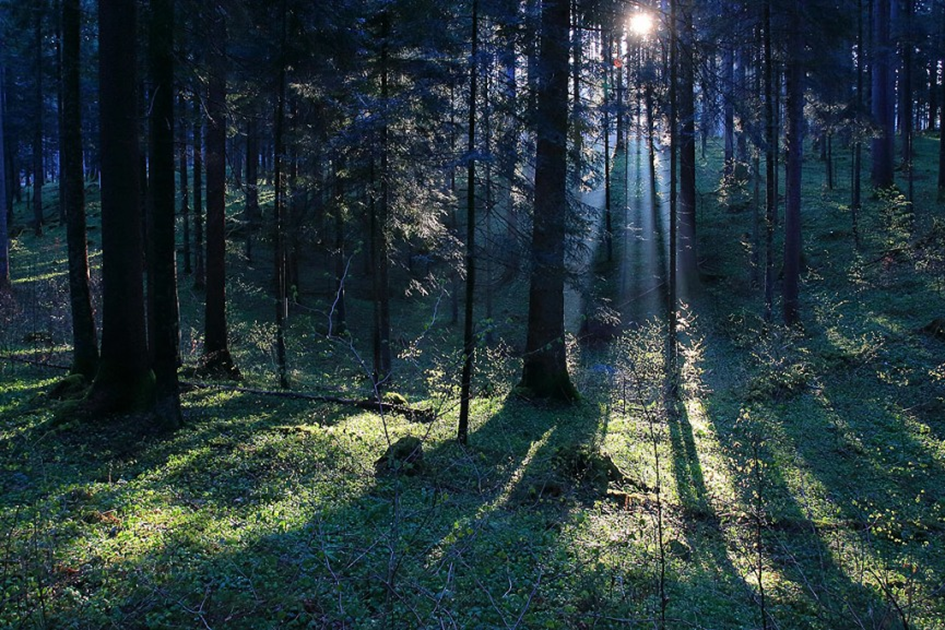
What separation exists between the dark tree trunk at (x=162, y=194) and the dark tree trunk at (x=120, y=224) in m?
0.26

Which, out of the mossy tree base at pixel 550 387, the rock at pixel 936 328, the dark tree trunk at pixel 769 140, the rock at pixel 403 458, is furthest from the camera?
the dark tree trunk at pixel 769 140

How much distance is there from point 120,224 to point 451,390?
591 cm

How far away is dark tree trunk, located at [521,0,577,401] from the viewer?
1054 cm

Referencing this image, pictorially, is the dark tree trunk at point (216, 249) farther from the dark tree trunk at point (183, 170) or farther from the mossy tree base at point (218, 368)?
the dark tree trunk at point (183, 170)

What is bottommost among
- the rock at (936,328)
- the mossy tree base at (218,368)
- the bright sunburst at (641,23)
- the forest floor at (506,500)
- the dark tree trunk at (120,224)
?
the forest floor at (506,500)

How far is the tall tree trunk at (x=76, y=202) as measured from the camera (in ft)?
33.7

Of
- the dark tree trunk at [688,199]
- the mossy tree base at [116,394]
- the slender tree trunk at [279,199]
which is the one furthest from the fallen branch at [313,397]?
the dark tree trunk at [688,199]

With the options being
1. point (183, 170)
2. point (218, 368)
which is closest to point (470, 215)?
point (218, 368)

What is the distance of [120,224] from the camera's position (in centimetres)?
826

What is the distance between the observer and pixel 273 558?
536cm

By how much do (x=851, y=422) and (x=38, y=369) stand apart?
52.8ft

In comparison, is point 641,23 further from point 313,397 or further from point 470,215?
point 313,397

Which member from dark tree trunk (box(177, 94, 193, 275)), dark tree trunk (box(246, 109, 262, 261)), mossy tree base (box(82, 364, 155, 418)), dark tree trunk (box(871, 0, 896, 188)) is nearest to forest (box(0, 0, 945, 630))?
mossy tree base (box(82, 364, 155, 418))

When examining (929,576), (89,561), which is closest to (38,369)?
(89,561)
